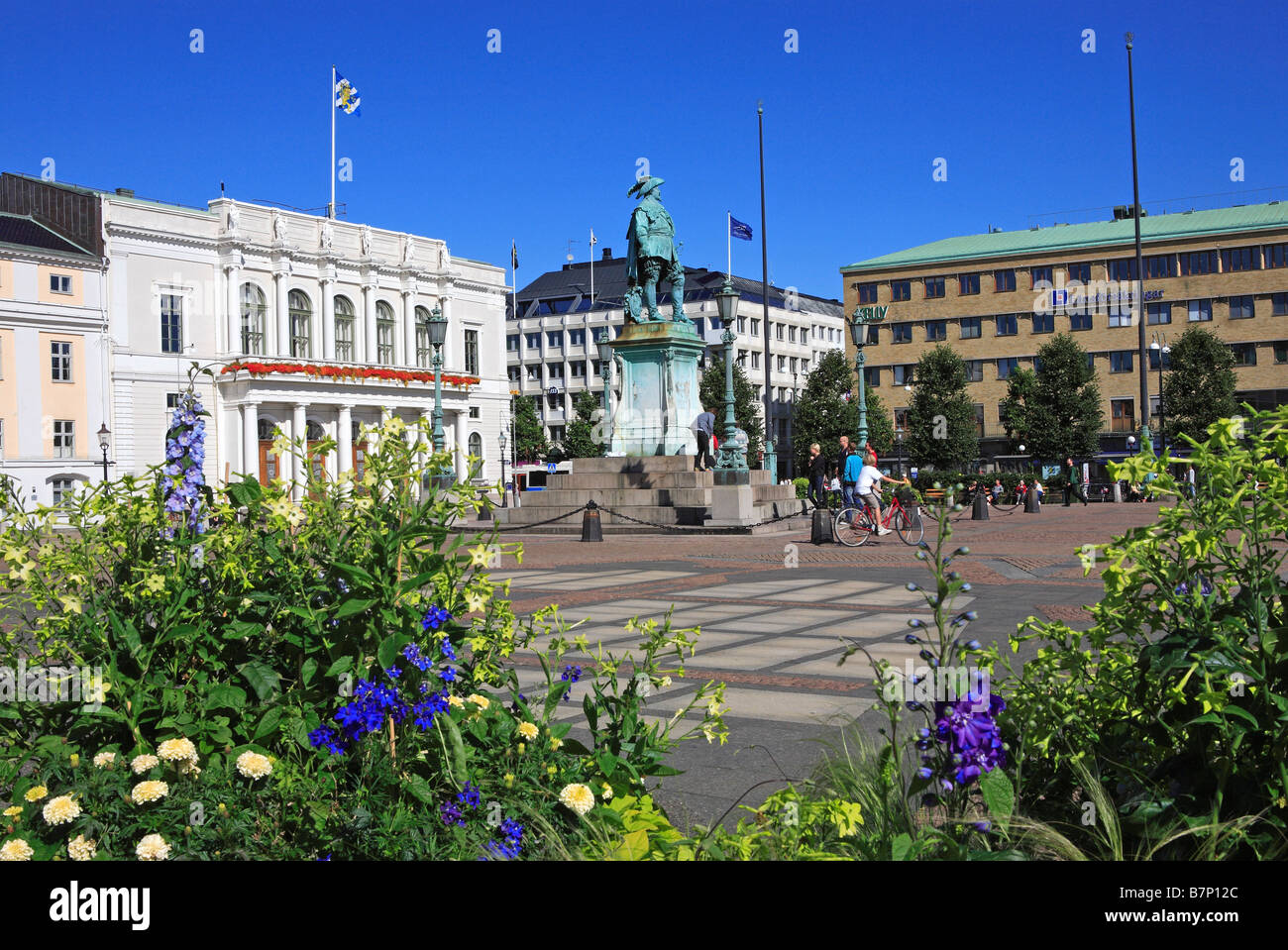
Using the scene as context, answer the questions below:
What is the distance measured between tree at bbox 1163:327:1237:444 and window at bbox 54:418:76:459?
184 feet

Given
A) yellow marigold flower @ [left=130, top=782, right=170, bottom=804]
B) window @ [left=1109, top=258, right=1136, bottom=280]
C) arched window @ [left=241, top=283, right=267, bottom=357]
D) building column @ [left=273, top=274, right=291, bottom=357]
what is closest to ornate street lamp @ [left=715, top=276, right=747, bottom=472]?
yellow marigold flower @ [left=130, top=782, right=170, bottom=804]

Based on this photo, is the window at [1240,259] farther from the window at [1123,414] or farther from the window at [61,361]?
the window at [61,361]

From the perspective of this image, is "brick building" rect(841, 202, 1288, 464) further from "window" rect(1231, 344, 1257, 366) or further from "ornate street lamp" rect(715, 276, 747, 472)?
"ornate street lamp" rect(715, 276, 747, 472)

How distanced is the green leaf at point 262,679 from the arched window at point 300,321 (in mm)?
65849

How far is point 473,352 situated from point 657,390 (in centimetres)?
5376

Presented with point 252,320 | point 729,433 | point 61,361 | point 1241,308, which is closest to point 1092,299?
point 1241,308

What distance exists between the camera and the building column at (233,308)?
62375 mm

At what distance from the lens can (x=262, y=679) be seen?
3.35m

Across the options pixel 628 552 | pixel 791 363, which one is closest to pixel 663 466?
pixel 628 552

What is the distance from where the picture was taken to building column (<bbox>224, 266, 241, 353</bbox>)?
6238 centimetres

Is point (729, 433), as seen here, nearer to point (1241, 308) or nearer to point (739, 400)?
point (739, 400)

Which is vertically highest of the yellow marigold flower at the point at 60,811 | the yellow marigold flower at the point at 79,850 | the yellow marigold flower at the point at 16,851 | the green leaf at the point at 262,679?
the green leaf at the point at 262,679

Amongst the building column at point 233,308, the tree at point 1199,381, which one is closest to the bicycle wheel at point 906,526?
the tree at point 1199,381
